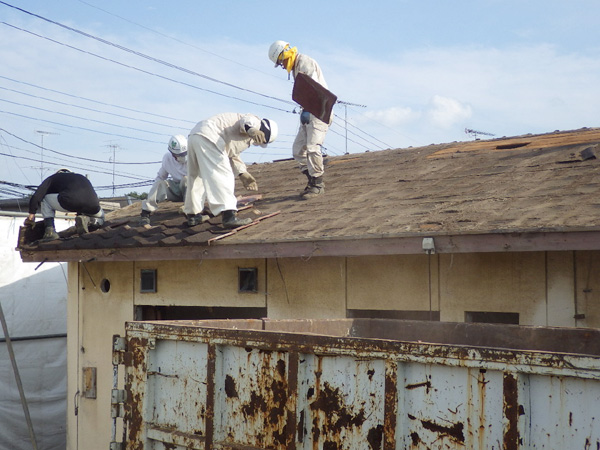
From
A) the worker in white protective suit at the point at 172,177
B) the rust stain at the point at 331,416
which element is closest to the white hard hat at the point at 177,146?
the worker in white protective suit at the point at 172,177

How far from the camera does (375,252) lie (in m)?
6.59

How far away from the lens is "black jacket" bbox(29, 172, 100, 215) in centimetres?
1018

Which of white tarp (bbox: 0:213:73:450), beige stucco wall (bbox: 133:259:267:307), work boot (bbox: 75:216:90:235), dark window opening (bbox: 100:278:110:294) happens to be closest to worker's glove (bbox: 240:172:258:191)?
beige stucco wall (bbox: 133:259:267:307)

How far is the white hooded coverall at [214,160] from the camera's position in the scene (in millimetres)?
8641

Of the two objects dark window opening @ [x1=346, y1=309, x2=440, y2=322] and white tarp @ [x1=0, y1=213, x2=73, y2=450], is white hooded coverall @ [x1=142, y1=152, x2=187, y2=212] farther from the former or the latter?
dark window opening @ [x1=346, y1=309, x2=440, y2=322]

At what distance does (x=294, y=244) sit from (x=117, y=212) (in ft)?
18.4

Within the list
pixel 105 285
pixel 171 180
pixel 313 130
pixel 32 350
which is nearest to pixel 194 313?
pixel 105 285

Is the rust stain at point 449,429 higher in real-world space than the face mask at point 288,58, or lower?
lower

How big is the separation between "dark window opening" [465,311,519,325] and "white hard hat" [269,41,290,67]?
172 inches

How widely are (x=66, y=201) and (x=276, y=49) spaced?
3665 mm

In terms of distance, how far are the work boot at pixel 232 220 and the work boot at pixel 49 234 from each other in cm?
298

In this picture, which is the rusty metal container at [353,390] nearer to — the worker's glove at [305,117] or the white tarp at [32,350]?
the worker's glove at [305,117]

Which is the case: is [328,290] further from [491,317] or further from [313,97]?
[313,97]

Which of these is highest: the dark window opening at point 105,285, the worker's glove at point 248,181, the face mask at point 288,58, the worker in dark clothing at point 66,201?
the face mask at point 288,58
